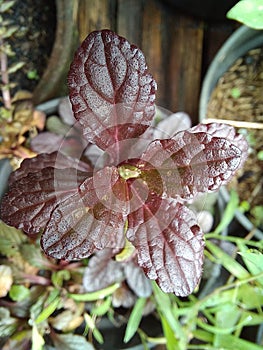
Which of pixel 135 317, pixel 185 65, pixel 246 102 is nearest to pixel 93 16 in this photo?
pixel 185 65

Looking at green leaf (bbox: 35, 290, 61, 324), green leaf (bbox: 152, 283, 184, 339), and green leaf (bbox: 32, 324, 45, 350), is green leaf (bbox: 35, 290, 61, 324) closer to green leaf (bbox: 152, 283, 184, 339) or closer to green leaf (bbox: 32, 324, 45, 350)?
green leaf (bbox: 32, 324, 45, 350)

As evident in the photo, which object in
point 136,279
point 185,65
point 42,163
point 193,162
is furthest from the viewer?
point 185,65

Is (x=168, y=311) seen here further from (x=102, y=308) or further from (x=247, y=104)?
(x=247, y=104)

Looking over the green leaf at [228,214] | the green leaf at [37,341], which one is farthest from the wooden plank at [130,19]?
the green leaf at [37,341]

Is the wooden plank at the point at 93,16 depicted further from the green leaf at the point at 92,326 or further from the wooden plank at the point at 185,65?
the green leaf at the point at 92,326

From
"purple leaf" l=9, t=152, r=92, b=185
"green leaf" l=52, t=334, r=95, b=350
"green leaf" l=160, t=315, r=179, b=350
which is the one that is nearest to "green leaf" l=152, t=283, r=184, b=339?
"green leaf" l=160, t=315, r=179, b=350

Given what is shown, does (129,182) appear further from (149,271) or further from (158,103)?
(158,103)
